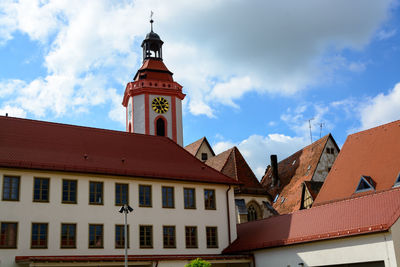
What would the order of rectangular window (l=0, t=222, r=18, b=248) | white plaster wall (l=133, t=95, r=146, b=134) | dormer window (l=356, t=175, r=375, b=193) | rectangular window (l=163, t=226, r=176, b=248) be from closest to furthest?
1. rectangular window (l=0, t=222, r=18, b=248)
2. rectangular window (l=163, t=226, r=176, b=248)
3. dormer window (l=356, t=175, r=375, b=193)
4. white plaster wall (l=133, t=95, r=146, b=134)

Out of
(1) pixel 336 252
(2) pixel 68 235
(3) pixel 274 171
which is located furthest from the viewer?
(3) pixel 274 171

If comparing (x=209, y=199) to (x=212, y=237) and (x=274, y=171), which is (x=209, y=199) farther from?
(x=274, y=171)

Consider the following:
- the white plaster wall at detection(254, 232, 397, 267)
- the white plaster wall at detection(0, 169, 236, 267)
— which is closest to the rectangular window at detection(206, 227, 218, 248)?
the white plaster wall at detection(0, 169, 236, 267)

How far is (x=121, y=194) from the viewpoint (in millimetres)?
31984

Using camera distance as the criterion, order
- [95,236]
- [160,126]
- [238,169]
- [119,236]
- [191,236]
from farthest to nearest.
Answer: [160,126] → [238,169] → [191,236] → [119,236] → [95,236]

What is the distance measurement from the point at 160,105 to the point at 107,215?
2594 centimetres

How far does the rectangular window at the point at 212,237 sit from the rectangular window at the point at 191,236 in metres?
0.97

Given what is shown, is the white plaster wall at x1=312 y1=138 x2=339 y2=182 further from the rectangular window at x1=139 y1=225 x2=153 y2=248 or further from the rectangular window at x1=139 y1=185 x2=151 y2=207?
the rectangular window at x1=139 y1=225 x2=153 y2=248

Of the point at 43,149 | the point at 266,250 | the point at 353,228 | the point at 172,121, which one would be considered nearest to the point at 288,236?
the point at 266,250

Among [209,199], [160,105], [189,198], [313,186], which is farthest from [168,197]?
[160,105]

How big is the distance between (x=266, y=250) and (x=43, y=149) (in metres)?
14.2

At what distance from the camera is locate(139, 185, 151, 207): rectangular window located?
32.6m

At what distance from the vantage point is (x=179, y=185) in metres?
34.2

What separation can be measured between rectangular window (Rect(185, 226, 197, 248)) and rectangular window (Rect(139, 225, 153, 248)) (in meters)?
2.46
